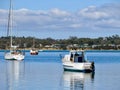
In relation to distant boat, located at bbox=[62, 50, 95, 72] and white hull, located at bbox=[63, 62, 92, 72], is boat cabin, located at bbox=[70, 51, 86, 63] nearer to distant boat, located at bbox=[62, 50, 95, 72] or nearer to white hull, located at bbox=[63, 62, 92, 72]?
distant boat, located at bbox=[62, 50, 95, 72]

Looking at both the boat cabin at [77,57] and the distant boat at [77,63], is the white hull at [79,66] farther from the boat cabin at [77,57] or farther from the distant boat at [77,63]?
the boat cabin at [77,57]

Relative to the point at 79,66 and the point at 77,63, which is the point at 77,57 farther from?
the point at 79,66

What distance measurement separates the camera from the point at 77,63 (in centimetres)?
6356

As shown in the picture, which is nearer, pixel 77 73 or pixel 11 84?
pixel 11 84

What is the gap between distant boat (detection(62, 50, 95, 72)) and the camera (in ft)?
206

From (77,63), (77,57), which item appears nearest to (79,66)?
(77,63)

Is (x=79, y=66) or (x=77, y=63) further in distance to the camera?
(x=77, y=63)

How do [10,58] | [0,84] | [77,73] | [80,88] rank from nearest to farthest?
[80,88]
[0,84]
[77,73]
[10,58]

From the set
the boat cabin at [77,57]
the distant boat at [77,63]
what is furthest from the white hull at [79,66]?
the boat cabin at [77,57]

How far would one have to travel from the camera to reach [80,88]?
4281cm

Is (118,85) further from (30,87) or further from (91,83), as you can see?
(30,87)

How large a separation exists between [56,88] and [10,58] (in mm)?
61480

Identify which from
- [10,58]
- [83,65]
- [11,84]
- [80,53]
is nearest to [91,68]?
[83,65]

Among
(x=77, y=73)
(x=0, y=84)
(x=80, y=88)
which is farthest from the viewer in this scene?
(x=77, y=73)
